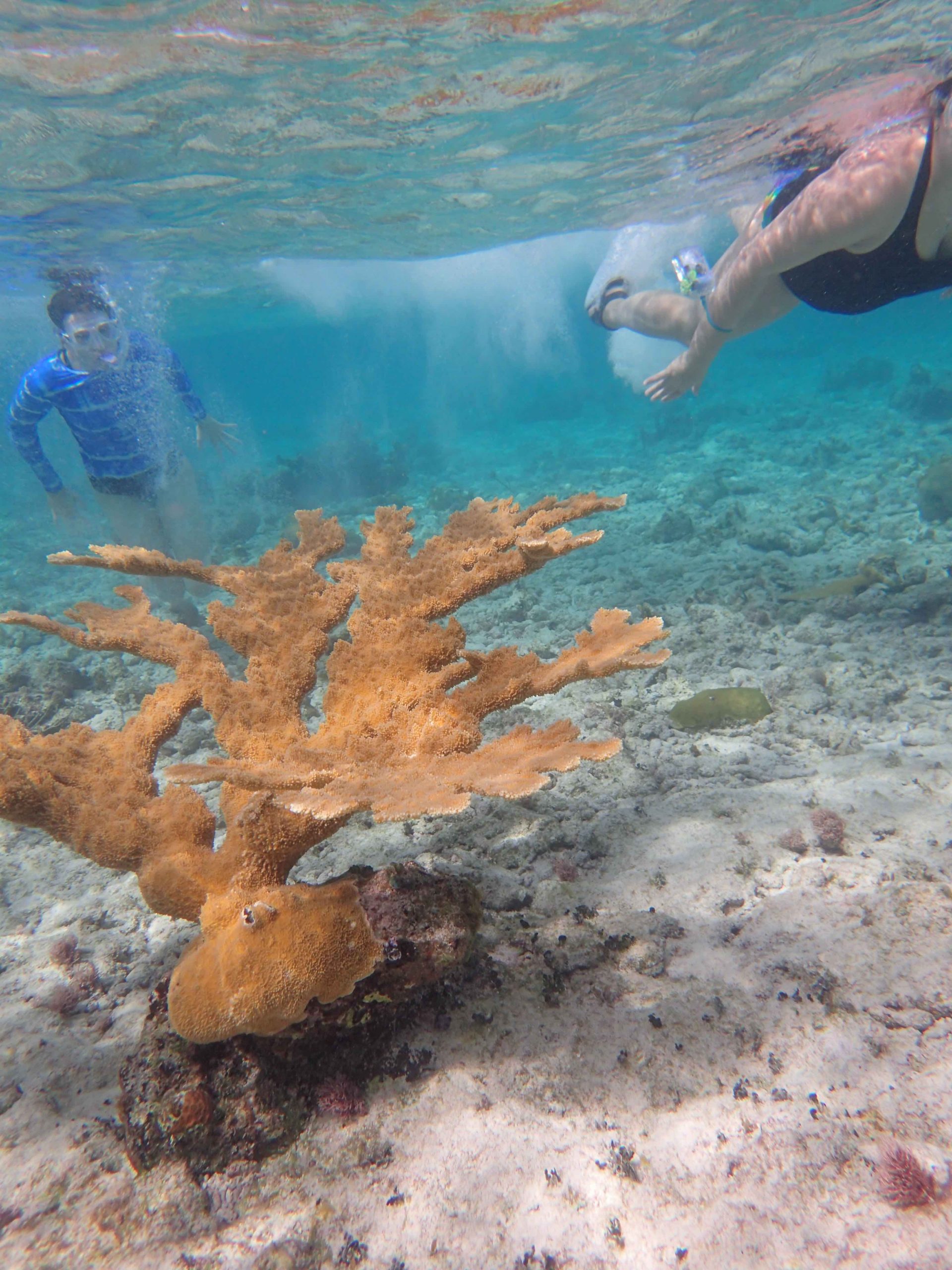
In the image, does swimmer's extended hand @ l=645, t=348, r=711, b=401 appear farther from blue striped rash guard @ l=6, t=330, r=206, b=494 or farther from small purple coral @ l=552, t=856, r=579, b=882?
blue striped rash guard @ l=6, t=330, r=206, b=494

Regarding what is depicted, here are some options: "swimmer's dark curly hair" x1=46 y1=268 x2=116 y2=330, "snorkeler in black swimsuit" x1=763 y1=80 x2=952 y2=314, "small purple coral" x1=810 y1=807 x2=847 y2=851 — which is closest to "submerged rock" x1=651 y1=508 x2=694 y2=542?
"snorkeler in black swimsuit" x1=763 y1=80 x2=952 y2=314

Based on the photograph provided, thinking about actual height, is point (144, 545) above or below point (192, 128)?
below

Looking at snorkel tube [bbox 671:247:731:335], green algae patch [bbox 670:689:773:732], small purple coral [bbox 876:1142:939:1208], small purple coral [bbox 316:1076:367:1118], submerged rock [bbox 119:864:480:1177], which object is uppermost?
snorkel tube [bbox 671:247:731:335]

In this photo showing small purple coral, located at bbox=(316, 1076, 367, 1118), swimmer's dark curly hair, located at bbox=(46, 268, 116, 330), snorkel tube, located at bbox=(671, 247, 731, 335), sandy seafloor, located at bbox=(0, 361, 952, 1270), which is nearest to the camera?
sandy seafloor, located at bbox=(0, 361, 952, 1270)

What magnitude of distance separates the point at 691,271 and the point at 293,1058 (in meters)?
8.55

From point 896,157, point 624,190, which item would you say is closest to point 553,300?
point 624,190

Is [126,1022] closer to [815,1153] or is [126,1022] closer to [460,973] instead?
[460,973]

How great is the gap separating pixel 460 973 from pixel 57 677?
7.39m

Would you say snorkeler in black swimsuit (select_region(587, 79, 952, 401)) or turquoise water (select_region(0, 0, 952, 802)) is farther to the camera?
turquoise water (select_region(0, 0, 952, 802))

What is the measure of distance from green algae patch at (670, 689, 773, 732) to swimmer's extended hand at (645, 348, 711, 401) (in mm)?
2793

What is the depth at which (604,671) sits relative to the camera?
2.28 meters

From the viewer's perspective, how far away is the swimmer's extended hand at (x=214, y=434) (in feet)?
25.0

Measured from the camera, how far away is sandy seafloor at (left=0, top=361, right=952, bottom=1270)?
1.74 meters

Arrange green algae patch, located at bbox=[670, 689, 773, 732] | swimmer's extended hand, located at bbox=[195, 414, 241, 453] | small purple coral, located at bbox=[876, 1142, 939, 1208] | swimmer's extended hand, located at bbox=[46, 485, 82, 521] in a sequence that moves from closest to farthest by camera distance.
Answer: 1. small purple coral, located at bbox=[876, 1142, 939, 1208]
2. green algae patch, located at bbox=[670, 689, 773, 732]
3. swimmer's extended hand, located at bbox=[46, 485, 82, 521]
4. swimmer's extended hand, located at bbox=[195, 414, 241, 453]
